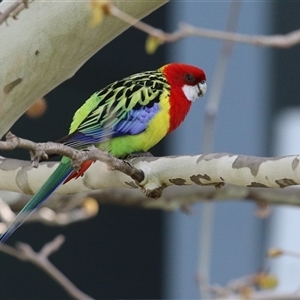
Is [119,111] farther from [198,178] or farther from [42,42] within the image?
[198,178]

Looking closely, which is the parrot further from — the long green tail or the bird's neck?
the long green tail

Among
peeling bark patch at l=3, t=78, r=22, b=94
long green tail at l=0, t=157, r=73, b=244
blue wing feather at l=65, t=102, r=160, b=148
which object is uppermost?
peeling bark patch at l=3, t=78, r=22, b=94

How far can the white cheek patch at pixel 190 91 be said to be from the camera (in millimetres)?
2877

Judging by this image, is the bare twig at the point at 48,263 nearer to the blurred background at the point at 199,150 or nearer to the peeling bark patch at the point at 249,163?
the peeling bark patch at the point at 249,163

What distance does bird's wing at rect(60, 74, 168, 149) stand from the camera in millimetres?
2520

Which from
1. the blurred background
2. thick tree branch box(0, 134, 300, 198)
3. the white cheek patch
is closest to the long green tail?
thick tree branch box(0, 134, 300, 198)

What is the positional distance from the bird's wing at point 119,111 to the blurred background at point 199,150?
290cm

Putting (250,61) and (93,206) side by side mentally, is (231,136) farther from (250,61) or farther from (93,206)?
(93,206)

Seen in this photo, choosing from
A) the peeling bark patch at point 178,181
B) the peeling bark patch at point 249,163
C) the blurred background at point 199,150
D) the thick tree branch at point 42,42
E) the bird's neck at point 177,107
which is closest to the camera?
the peeling bark patch at point 249,163

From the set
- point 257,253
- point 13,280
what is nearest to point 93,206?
point 13,280

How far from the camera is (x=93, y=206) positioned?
2752 mm

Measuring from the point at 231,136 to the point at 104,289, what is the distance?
1.36 meters

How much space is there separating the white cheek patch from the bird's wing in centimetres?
19

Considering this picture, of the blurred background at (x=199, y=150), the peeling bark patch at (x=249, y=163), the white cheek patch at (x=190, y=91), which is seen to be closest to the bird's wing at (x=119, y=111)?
the white cheek patch at (x=190, y=91)
